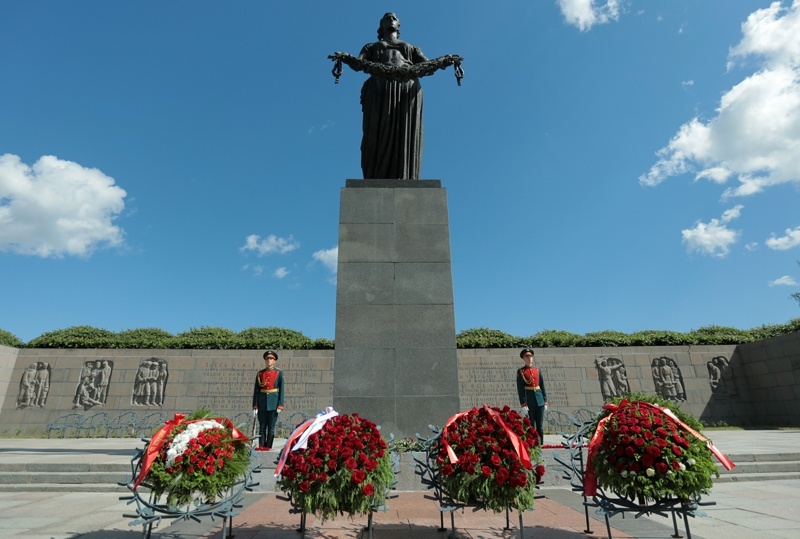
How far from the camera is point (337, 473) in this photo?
11.4ft

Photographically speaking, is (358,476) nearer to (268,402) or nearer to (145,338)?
(268,402)

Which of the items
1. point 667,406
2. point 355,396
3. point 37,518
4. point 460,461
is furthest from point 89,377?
point 667,406

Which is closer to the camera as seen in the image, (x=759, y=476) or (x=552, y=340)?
(x=759, y=476)

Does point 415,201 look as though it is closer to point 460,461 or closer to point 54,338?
point 460,461

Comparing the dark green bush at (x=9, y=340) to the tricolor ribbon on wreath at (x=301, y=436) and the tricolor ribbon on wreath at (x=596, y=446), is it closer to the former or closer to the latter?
the tricolor ribbon on wreath at (x=301, y=436)

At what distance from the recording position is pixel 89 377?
56.4 ft

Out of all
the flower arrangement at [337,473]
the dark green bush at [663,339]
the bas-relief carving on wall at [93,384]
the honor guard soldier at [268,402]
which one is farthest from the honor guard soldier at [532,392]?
the bas-relief carving on wall at [93,384]

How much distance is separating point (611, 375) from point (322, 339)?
1245cm

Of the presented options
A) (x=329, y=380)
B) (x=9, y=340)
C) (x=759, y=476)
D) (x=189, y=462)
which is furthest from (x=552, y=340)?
(x=9, y=340)

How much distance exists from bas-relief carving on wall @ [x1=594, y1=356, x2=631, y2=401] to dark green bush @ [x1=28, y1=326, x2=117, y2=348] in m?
20.6

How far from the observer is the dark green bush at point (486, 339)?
1825 centimetres

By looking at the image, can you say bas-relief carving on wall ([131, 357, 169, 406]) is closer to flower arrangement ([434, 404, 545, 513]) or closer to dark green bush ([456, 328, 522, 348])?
dark green bush ([456, 328, 522, 348])

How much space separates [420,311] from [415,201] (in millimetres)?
2282

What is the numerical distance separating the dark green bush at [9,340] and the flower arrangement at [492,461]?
22499 millimetres
